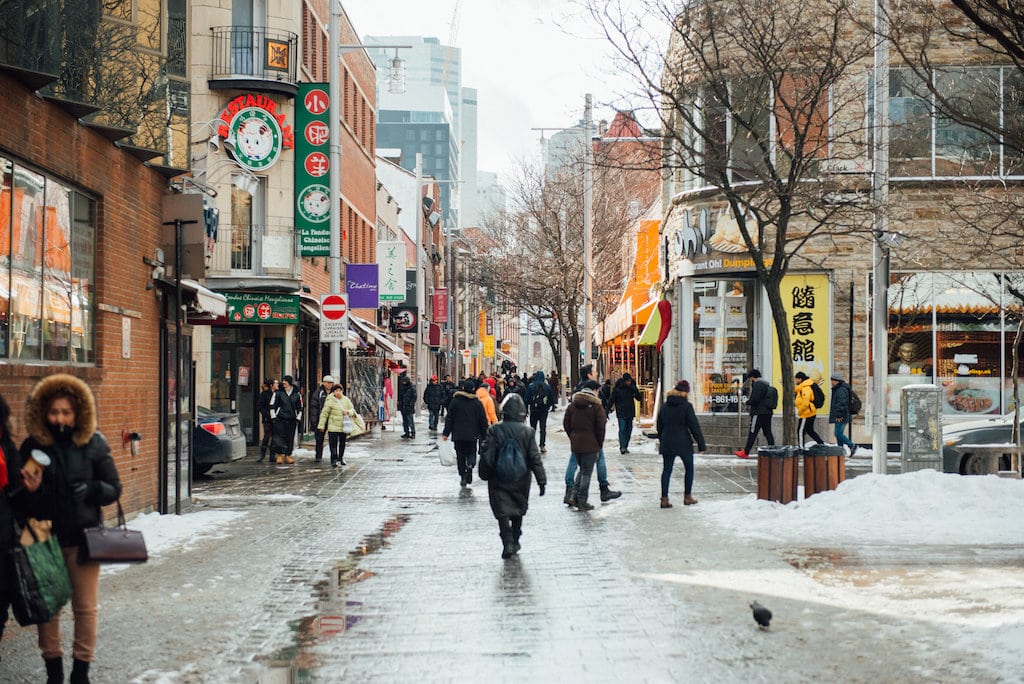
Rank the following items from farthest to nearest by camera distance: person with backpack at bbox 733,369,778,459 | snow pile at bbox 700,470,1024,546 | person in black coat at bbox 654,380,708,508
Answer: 1. person with backpack at bbox 733,369,778,459
2. person in black coat at bbox 654,380,708,508
3. snow pile at bbox 700,470,1024,546

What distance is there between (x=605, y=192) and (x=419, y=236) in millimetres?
10072

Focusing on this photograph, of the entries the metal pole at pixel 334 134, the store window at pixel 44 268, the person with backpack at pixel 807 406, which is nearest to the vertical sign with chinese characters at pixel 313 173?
the metal pole at pixel 334 134

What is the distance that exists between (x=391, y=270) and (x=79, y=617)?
35290 mm

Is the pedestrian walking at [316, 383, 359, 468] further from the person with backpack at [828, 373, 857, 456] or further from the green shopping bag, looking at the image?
the green shopping bag

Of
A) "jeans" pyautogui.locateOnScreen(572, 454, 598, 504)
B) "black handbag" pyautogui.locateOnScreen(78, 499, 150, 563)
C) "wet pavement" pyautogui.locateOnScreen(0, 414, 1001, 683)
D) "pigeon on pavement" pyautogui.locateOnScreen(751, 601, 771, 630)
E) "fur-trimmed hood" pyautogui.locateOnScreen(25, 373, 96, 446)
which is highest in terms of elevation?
"fur-trimmed hood" pyautogui.locateOnScreen(25, 373, 96, 446)

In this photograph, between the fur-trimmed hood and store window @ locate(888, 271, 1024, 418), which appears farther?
store window @ locate(888, 271, 1024, 418)

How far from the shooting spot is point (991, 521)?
12.9 m

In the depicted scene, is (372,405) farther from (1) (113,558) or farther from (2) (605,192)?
(1) (113,558)

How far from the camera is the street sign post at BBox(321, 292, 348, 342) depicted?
2564 centimetres

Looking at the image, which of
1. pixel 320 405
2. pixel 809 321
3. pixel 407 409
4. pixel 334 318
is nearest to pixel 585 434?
pixel 334 318

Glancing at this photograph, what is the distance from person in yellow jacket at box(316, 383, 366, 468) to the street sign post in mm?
2901

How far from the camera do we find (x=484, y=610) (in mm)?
9055

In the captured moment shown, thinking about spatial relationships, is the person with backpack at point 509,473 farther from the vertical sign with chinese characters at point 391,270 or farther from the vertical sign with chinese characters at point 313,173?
the vertical sign with chinese characters at point 391,270

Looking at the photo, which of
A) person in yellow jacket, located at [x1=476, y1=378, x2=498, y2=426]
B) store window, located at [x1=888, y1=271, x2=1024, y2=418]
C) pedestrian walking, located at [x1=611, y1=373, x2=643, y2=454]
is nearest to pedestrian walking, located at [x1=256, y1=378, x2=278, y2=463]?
person in yellow jacket, located at [x1=476, y1=378, x2=498, y2=426]
